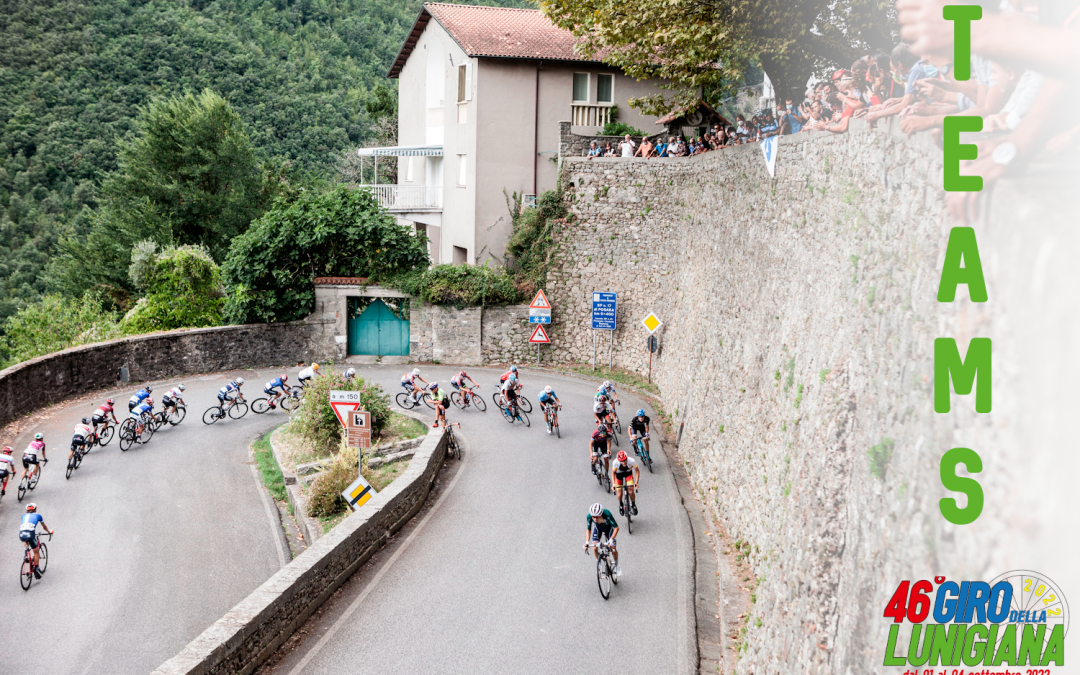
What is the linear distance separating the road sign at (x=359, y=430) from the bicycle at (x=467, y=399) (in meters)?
8.16

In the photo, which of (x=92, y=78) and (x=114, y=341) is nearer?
(x=114, y=341)

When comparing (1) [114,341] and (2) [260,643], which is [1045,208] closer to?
(2) [260,643]

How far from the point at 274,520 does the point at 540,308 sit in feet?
47.2

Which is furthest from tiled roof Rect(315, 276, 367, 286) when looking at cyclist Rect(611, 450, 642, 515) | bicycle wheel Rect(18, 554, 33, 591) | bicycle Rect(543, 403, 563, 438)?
cyclist Rect(611, 450, 642, 515)

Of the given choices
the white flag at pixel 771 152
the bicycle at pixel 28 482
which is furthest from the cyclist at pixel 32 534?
the white flag at pixel 771 152

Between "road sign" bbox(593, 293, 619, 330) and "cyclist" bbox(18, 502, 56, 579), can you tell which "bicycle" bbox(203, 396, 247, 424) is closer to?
"cyclist" bbox(18, 502, 56, 579)

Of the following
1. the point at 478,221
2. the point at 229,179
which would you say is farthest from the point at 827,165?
the point at 229,179

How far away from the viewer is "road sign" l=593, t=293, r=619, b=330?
2947cm

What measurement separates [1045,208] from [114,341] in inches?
1085

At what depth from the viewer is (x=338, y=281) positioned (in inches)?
1243

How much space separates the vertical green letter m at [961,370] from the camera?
A: 545cm

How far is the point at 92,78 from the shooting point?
58250 millimetres

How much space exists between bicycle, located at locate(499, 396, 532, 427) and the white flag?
10.5 m

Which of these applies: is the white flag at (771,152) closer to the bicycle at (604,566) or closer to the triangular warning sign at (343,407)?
the bicycle at (604,566)
